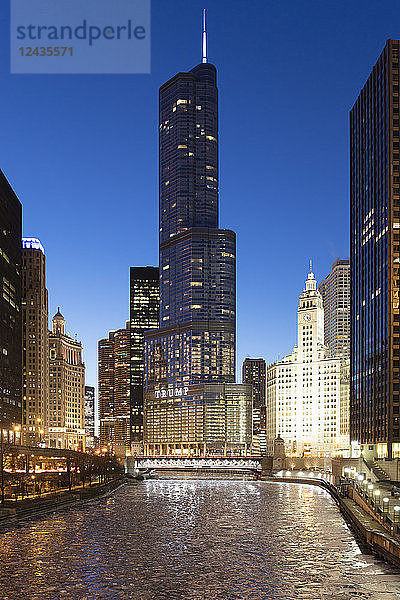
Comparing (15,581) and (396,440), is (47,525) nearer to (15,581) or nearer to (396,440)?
(15,581)

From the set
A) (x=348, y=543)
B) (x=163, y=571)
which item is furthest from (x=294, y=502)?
(x=163, y=571)

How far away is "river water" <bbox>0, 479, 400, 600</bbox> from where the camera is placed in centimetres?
6259

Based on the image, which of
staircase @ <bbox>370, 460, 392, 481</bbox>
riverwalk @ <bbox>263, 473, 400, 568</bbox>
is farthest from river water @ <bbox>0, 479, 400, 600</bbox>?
staircase @ <bbox>370, 460, 392, 481</bbox>

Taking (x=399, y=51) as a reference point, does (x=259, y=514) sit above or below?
below

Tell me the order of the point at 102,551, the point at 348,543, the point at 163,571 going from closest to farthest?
the point at 163,571 < the point at 102,551 < the point at 348,543

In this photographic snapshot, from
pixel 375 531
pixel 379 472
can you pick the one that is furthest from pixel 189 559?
pixel 379 472

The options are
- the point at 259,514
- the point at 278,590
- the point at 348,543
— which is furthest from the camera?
the point at 259,514

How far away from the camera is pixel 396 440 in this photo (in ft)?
596

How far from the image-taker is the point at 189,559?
79375 mm

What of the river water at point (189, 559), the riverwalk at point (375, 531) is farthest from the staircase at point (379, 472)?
the riverwalk at point (375, 531)

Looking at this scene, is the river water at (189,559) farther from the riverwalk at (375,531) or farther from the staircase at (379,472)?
the staircase at (379,472)

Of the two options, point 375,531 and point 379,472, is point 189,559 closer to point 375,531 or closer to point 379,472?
point 375,531

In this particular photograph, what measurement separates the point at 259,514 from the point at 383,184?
98.9m

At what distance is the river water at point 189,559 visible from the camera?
62.6 m
